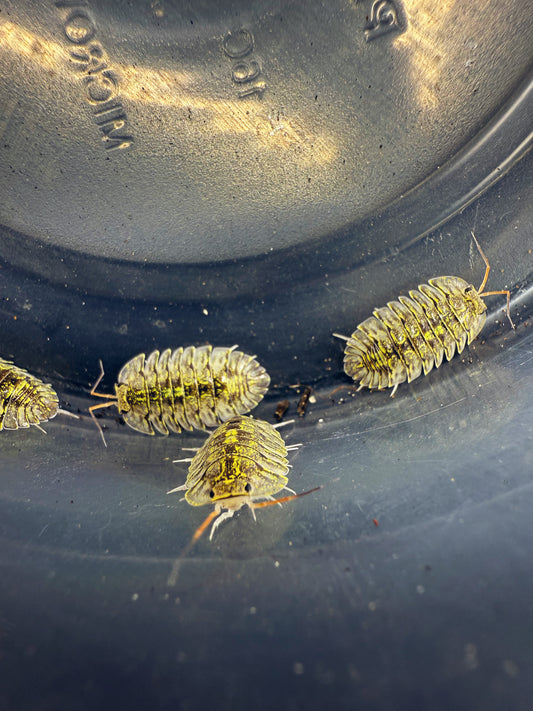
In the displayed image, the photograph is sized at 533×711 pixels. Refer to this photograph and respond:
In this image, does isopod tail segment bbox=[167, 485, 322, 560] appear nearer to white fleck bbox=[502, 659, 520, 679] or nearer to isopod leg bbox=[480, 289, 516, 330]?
white fleck bbox=[502, 659, 520, 679]

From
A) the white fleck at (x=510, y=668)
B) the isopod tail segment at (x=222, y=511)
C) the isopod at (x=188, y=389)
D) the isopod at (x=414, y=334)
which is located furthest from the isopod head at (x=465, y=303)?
the white fleck at (x=510, y=668)

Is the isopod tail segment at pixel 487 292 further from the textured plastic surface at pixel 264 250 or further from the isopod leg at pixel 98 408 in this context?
the isopod leg at pixel 98 408

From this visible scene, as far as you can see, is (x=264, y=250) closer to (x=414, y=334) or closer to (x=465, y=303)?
(x=414, y=334)

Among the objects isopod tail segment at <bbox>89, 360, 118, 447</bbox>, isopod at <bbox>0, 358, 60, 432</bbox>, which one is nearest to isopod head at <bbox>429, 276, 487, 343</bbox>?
isopod tail segment at <bbox>89, 360, 118, 447</bbox>

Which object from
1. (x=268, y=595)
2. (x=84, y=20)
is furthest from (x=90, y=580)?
(x=84, y=20)

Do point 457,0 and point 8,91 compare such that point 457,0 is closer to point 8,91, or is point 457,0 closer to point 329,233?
point 329,233

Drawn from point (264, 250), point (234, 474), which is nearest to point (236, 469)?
point (234, 474)
